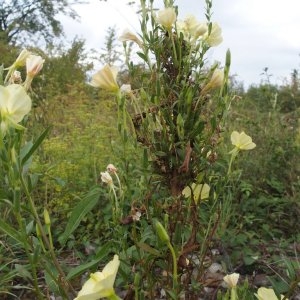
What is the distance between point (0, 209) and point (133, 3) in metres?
1.64

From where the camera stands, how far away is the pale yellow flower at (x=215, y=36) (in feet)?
4.42

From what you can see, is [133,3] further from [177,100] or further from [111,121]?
[111,121]

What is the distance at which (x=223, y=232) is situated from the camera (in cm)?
249

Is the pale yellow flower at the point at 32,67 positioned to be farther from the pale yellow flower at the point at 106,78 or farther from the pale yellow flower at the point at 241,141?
the pale yellow flower at the point at 241,141

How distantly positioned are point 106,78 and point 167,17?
8.5 inches

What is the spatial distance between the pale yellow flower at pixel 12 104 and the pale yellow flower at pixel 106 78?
29 cm

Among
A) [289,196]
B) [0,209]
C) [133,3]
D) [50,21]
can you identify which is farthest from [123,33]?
[50,21]

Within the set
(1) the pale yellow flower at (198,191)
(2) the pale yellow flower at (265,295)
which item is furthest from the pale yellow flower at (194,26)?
(2) the pale yellow flower at (265,295)

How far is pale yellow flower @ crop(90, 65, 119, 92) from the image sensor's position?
124 centimetres

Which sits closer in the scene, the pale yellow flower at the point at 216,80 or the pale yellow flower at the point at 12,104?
the pale yellow flower at the point at 12,104

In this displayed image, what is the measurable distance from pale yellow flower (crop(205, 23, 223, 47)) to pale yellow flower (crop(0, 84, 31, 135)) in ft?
1.85

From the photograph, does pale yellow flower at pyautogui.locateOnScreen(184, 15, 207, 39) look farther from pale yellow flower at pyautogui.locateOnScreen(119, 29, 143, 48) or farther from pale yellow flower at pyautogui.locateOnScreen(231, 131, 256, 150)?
pale yellow flower at pyautogui.locateOnScreen(231, 131, 256, 150)

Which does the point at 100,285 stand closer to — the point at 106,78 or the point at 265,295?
the point at 265,295

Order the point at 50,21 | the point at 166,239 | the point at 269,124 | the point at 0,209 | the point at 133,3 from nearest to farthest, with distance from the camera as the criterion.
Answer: the point at 166,239, the point at 133,3, the point at 0,209, the point at 269,124, the point at 50,21
